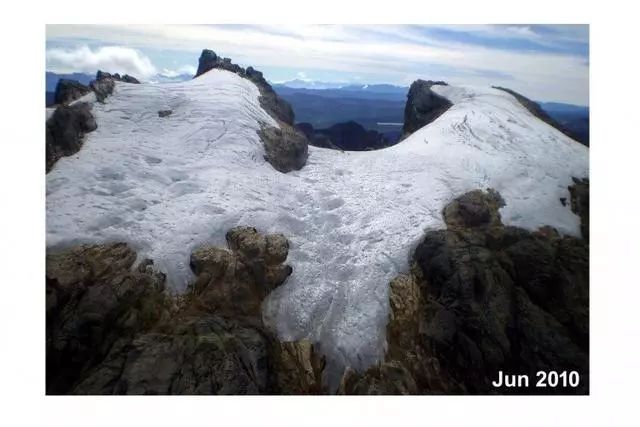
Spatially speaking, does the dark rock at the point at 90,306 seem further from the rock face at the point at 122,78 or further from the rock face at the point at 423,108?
the rock face at the point at 423,108

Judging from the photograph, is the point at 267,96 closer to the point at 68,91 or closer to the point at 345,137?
the point at 345,137

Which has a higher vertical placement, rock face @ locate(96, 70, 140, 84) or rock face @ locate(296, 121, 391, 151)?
rock face @ locate(96, 70, 140, 84)

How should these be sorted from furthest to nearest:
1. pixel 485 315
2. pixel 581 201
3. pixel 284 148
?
1. pixel 284 148
2. pixel 581 201
3. pixel 485 315

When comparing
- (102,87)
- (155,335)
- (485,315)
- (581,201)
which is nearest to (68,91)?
(102,87)

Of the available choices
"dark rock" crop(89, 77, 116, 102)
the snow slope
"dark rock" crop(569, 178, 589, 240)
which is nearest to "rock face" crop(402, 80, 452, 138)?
the snow slope

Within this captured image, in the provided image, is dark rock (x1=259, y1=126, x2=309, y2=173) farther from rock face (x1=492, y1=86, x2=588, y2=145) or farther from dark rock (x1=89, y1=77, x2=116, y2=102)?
rock face (x1=492, y1=86, x2=588, y2=145)

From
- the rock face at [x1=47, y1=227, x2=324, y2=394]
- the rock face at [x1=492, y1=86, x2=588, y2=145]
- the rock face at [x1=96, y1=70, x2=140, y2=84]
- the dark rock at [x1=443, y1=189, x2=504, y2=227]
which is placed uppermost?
the rock face at [x1=96, y1=70, x2=140, y2=84]
